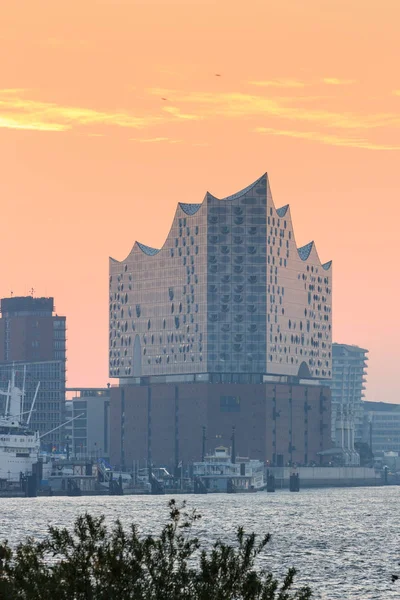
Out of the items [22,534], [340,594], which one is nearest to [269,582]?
[340,594]

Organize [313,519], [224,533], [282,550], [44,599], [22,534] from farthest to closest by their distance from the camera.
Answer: [313,519] → [224,533] → [22,534] → [282,550] → [44,599]

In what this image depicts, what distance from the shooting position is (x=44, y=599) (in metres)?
44.6

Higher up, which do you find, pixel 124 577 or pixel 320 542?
pixel 124 577

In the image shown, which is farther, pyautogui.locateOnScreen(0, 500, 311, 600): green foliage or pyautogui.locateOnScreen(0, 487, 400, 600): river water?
pyautogui.locateOnScreen(0, 487, 400, 600): river water

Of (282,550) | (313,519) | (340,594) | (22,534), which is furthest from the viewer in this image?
(313,519)

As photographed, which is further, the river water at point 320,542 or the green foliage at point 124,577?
the river water at point 320,542

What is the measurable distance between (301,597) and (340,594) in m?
58.0

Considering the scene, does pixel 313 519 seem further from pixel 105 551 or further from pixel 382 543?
pixel 105 551

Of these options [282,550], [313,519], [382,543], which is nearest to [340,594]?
[282,550]

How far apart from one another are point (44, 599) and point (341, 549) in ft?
338

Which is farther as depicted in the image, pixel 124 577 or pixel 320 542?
pixel 320 542

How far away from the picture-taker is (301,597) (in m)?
45.6

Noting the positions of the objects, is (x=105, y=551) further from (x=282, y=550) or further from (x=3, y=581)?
(x=282, y=550)

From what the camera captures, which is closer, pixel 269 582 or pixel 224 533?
pixel 269 582
